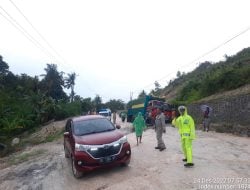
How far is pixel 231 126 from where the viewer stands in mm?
19875

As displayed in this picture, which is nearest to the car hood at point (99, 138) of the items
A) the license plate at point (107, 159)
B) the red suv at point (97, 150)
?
the red suv at point (97, 150)

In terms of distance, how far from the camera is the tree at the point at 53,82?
204 feet

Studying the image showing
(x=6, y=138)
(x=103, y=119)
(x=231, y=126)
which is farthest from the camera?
(x=6, y=138)

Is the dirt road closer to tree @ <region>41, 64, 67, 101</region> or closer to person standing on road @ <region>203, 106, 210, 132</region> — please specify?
person standing on road @ <region>203, 106, 210, 132</region>

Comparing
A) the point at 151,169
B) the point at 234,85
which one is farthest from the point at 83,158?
the point at 234,85

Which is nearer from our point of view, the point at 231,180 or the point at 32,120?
the point at 231,180

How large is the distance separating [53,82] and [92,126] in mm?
53252

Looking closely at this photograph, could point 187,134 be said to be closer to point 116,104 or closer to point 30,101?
point 30,101

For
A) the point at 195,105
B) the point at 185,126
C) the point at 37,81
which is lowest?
the point at 185,126

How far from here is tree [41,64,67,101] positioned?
204ft

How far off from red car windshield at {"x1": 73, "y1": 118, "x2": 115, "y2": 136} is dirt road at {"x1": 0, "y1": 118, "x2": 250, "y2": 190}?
1.39 m

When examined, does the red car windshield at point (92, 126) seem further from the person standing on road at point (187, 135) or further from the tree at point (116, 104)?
the tree at point (116, 104)

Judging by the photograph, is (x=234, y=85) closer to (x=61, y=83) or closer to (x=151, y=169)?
(x=151, y=169)

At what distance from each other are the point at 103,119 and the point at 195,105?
18.9 m
